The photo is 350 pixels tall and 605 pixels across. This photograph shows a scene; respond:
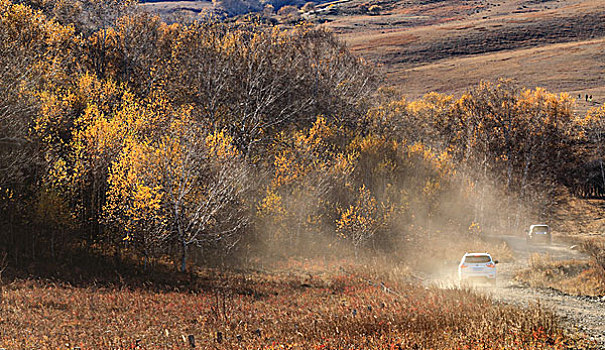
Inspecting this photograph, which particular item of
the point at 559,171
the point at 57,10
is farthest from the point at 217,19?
the point at 559,171

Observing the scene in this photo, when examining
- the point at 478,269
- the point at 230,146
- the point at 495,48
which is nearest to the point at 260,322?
the point at 478,269

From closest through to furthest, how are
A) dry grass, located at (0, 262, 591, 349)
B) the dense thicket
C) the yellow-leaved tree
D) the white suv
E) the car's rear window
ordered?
dry grass, located at (0, 262, 591, 349) → the white suv → the car's rear window → the yellow-leaved tree → the dense thicket

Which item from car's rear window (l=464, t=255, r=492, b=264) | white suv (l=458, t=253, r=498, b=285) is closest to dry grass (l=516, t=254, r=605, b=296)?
white suv (l=458, t=253, r=498, b=285)

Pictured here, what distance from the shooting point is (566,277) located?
2636cm

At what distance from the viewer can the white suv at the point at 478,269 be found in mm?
23922

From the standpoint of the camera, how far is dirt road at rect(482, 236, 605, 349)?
545 inches

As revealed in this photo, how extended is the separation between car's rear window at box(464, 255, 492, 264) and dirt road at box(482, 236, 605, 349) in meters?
1.44

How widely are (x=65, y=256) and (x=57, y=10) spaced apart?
99.8 ft

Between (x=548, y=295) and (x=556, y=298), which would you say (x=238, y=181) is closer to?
(x=548, y=295)

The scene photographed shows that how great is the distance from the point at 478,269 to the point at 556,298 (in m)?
3.63

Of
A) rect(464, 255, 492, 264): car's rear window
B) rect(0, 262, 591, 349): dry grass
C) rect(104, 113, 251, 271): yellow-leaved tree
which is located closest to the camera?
rect(0, 262, 591, 349): dry grass

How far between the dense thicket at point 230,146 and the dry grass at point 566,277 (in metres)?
11.3

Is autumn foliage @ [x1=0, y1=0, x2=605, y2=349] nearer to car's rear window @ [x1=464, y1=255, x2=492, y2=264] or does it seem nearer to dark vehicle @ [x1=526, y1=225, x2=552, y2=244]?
car's rear window @ [x1=464, y1=255, x2=492, y2=264]

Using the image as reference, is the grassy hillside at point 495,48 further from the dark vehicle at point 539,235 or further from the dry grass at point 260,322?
the dry grass at point 260,322
